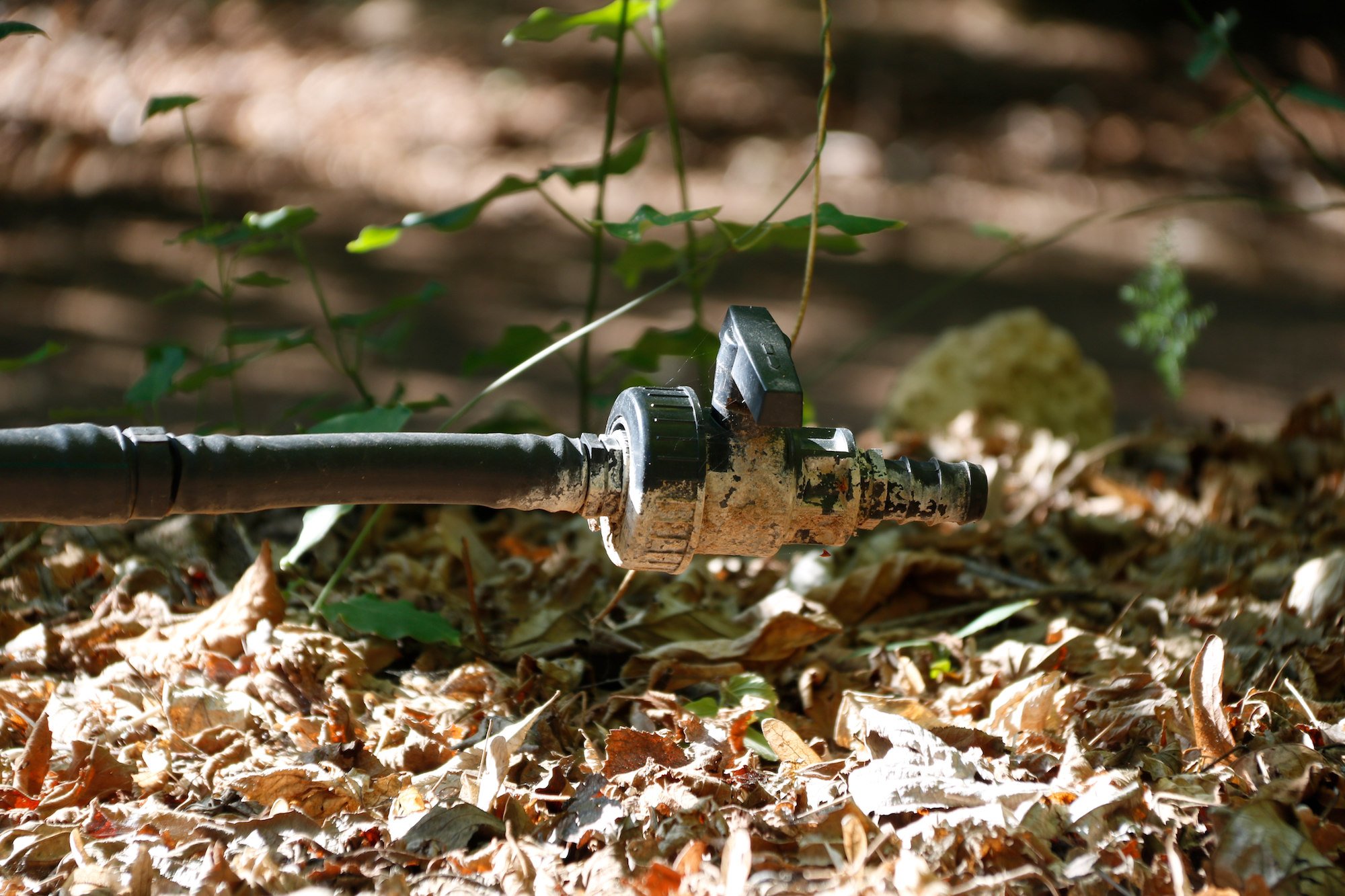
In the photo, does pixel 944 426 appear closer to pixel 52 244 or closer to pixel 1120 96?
pixel 52 244

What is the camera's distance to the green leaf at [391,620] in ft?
4.75

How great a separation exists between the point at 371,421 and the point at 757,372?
2.14ft

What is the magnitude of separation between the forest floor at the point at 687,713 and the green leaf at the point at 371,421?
0.20 m

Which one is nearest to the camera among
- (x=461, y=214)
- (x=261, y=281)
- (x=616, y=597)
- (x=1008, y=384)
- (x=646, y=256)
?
(x=616, y=597)

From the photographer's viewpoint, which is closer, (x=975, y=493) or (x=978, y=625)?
(x=975, y=493)

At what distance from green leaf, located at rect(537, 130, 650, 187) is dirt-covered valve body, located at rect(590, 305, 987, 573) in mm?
788

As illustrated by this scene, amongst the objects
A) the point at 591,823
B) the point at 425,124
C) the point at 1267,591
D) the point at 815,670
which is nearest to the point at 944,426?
the point at 1267,591

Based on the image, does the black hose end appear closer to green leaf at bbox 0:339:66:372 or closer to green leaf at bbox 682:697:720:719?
green leaf at bbox 682:697:720:719

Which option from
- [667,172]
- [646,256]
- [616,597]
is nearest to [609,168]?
[646,256]

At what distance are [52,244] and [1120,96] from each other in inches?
214

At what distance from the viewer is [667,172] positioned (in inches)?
228

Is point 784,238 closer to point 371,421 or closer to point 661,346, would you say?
point 661,346

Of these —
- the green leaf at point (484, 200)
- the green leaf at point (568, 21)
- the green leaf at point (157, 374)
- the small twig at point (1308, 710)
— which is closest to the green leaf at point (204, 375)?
the green leaf at point (157, 374)

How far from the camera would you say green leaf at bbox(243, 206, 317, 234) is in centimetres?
169
